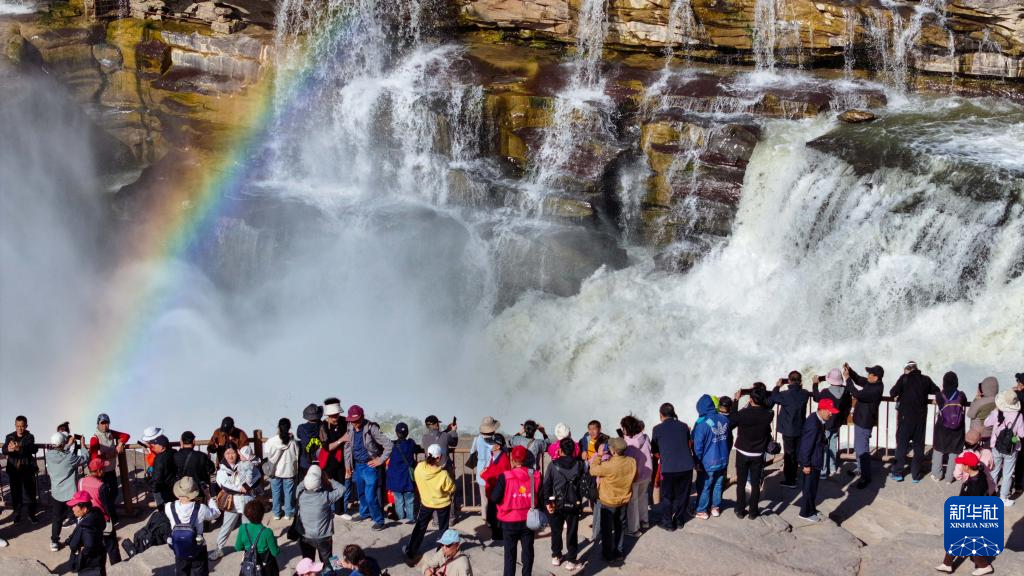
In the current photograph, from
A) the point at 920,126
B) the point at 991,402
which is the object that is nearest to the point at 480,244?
the point at 920,126

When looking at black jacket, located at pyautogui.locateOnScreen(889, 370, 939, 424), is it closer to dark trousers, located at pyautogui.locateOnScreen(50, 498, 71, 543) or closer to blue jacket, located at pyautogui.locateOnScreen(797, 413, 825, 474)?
blue jacket, located at pyautogui.locateOnScreen(797, 413, 825, 474)

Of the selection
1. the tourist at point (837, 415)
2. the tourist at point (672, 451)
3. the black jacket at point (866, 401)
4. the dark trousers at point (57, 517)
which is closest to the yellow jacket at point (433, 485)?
the tourist at point (672, 451)

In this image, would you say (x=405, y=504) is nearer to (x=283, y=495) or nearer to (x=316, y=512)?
(x=283, y=495)

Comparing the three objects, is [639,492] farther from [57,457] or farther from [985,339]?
[985,339]

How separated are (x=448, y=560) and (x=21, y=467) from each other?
23.1 ft

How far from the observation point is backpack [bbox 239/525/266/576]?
977cm

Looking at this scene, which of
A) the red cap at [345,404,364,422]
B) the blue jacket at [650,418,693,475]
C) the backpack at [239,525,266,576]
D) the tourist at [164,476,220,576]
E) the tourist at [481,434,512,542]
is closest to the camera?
the backpack at [239,525,266,576]

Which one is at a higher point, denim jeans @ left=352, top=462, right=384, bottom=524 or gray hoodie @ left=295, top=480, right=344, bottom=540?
gray hoodie @ left=295, top=480, right=344, bottom=540

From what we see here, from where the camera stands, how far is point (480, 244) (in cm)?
2506

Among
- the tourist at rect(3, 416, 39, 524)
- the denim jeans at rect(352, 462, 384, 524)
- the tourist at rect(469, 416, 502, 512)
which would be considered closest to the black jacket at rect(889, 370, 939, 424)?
the tourist at rect(469, 416, 502, 512)

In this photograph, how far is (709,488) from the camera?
1247 centimetres

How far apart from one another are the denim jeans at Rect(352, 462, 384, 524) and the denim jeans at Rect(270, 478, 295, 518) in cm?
77

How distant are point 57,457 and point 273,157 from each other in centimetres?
1690

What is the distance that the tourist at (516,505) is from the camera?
1044cm
